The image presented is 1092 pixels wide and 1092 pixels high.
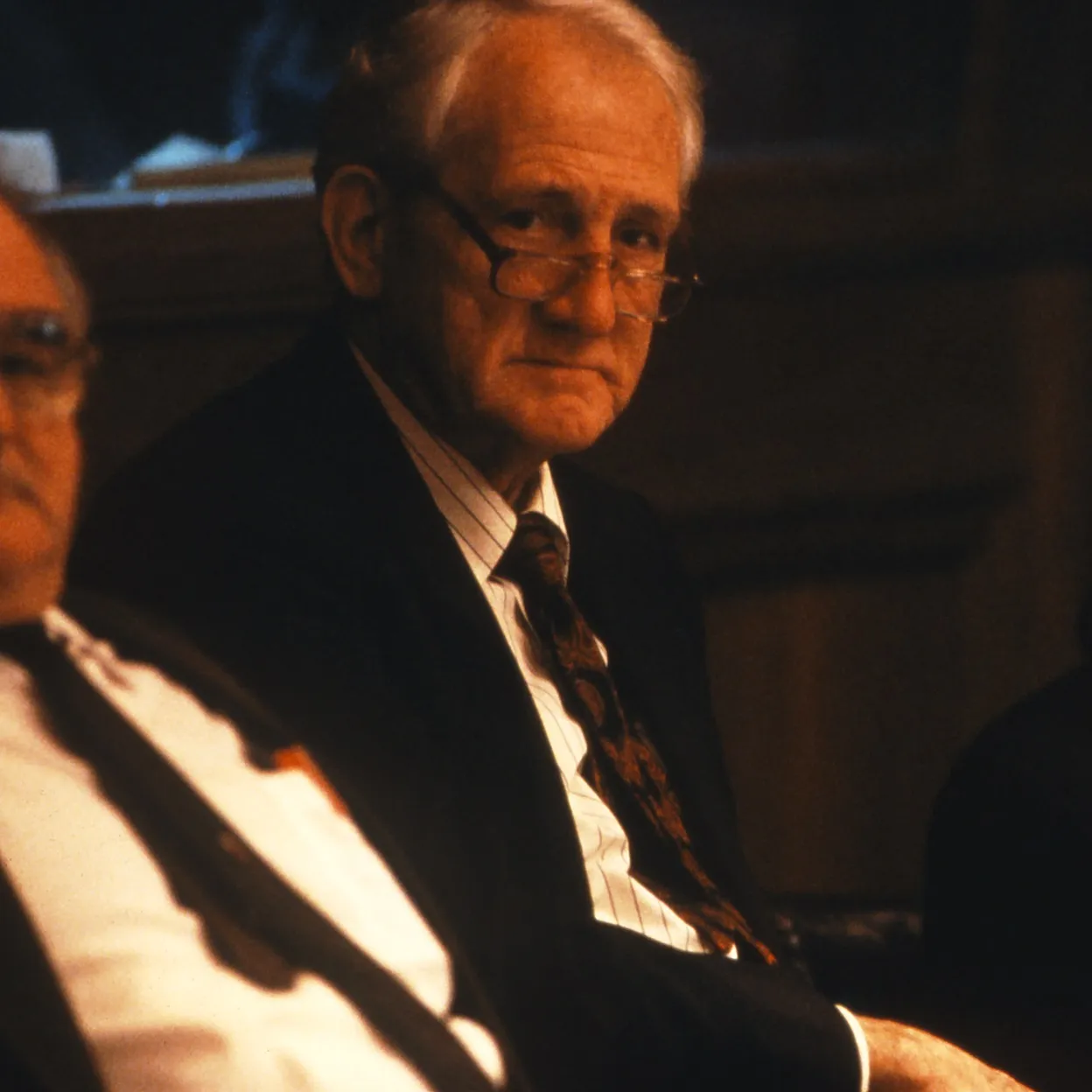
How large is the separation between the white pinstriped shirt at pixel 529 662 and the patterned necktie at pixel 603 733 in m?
0.01

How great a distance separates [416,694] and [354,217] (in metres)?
0.39

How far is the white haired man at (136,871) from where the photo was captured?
2.16 feet

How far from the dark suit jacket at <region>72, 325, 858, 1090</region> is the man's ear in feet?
0.26

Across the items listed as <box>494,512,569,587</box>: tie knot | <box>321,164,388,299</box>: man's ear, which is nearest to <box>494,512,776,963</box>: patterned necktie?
<box>494,512,569,587</box>: tie knot

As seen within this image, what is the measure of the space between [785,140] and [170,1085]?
1.52 m

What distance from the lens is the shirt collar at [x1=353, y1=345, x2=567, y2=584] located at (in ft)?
3.81

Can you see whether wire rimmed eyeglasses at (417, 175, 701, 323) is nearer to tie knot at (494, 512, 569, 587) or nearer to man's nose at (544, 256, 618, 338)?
man's nose at (544, 256, 618, 338)

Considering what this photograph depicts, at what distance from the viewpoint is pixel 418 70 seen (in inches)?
44.9

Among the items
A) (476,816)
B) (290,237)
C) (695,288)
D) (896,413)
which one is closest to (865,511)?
(896,413)

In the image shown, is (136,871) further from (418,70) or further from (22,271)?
(418,70)

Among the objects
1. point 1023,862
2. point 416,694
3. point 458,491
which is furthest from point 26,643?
point 1023,862

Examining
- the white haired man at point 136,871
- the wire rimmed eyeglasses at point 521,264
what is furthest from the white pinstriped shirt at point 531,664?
the white haired man at point 136,871

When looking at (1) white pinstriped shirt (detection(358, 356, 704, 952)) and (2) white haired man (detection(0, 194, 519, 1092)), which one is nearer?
(2) white haired man (detection(0, 194, 519, 1092))

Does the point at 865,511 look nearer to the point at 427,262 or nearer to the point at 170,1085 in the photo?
the point at 427,262
